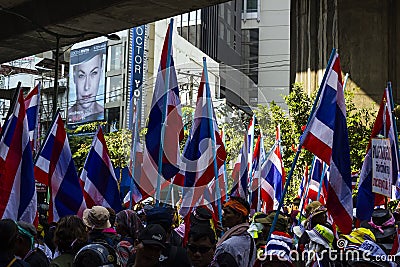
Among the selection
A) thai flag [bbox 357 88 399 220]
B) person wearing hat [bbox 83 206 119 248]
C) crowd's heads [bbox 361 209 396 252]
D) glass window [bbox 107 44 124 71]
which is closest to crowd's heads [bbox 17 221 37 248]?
person wearing hat [bbox 83 206 119 248]

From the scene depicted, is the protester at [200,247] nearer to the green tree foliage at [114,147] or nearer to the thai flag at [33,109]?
the thai flag at [33,109]

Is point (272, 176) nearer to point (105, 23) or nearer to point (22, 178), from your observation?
point (105, 23)

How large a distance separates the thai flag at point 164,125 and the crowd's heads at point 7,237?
13.0 feet

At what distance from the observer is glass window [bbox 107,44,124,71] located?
226 feet

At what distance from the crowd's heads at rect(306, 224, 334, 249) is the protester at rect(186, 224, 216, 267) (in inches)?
49.3

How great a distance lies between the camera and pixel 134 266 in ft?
15.6

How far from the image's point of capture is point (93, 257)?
5219 millimetres

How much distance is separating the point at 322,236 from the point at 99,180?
4.62m

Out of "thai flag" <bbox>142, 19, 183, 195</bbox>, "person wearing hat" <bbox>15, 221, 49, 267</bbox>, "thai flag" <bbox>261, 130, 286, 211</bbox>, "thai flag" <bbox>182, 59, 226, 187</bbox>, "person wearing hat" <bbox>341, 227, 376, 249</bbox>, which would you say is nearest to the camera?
"person wearing hat" <bbox>341, 227, 376, 249</bbox>

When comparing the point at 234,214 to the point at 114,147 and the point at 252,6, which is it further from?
the point at 252,6

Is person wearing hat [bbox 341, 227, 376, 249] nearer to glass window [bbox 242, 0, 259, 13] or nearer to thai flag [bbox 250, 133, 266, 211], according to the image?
thai flag [bbox 250, 133, 266, 211]

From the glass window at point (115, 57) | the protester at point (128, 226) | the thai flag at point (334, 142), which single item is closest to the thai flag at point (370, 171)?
the thai flag at point (334, 142)

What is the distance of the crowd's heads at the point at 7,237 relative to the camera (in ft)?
16.0

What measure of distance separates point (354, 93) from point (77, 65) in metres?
55.6
